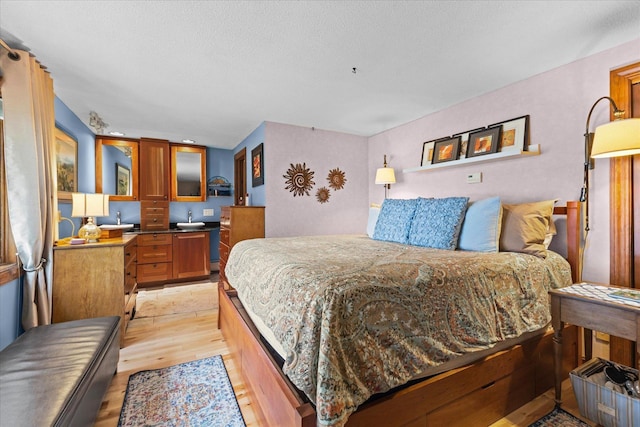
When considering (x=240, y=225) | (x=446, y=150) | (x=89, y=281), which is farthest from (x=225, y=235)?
(x=446, y=150)

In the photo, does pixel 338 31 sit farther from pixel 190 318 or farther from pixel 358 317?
pixel 190 318

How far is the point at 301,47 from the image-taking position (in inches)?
80.7

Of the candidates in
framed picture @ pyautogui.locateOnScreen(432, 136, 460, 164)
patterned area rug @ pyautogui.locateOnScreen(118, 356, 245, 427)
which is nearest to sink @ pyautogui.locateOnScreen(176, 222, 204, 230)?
patterned area rug @ pyautogui.locateOnScreen(118, 356, 245, 427)

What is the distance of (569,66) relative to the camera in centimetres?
226

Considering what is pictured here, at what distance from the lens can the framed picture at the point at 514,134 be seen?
2527mm

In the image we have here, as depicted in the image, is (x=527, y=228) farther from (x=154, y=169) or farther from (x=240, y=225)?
(x=154, y=169)

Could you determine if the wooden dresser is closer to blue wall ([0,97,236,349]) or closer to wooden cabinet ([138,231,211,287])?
wooden cabinet ([138,231,211,287])

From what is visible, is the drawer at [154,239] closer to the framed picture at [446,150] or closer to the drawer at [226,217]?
the drawer at [226,217]

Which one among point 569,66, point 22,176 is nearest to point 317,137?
point 569,66

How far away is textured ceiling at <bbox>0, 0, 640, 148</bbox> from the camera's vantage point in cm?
167

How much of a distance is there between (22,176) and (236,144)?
331cm

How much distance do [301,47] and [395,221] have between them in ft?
5.81

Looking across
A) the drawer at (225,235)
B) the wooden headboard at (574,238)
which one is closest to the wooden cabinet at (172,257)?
the drawer at (225,235)

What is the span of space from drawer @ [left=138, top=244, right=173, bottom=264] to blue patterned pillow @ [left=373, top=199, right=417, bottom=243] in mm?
3392
